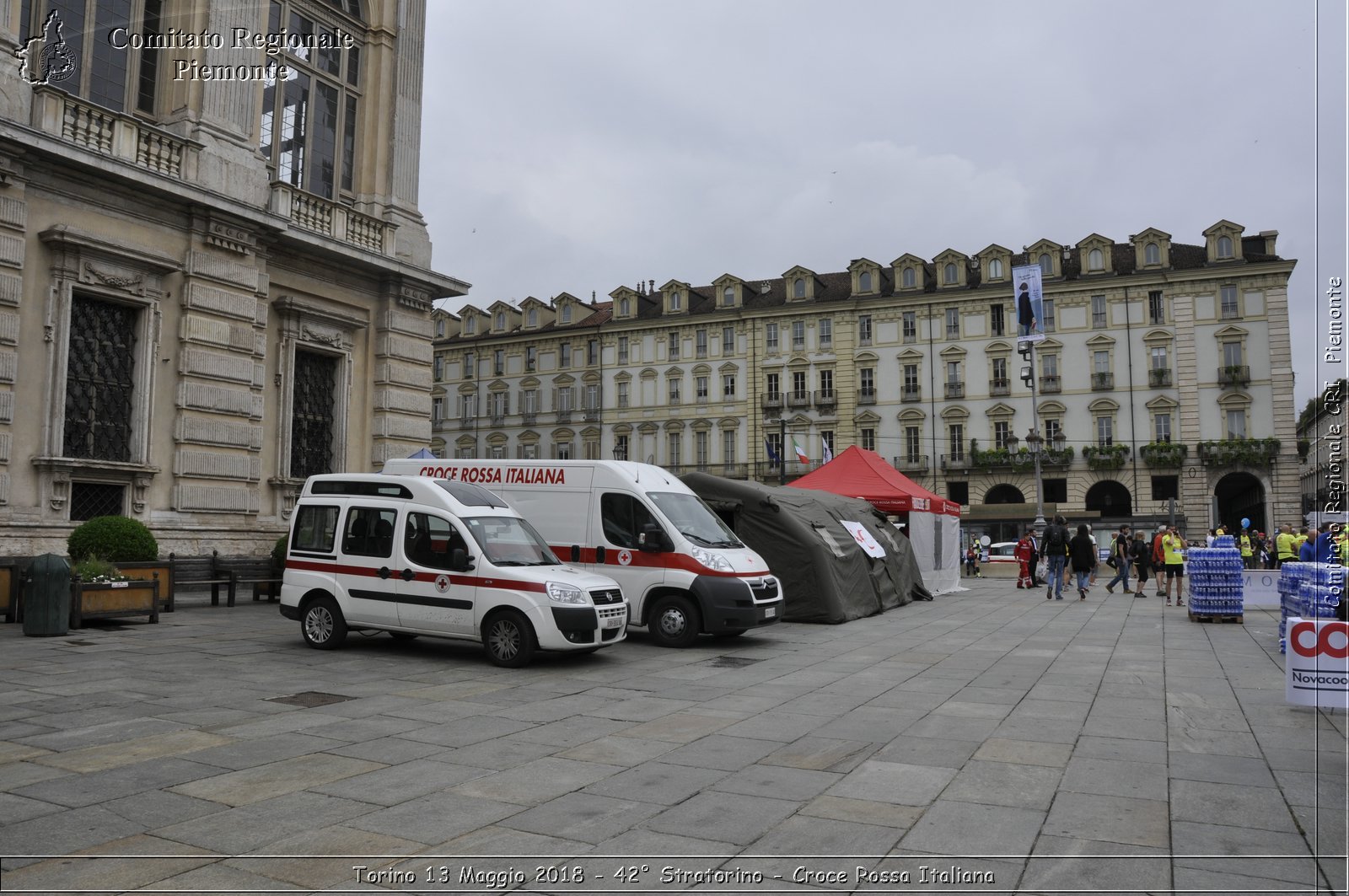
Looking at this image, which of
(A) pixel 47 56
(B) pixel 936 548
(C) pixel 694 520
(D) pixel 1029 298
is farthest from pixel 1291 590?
(D) pixel 1029 298

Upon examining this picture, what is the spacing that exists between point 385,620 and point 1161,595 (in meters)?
19.4

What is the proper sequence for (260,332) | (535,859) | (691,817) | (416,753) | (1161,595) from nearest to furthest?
(535,859)
(691,817)
(416,753)
(260,332)
(1161,595)

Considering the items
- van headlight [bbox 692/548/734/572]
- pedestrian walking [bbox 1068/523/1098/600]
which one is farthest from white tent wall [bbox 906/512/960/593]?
van headlight [bbox 692/548/734/572]

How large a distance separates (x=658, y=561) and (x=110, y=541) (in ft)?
28.3

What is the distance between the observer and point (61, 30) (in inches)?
691

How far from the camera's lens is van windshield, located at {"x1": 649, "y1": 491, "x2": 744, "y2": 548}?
1379 centimetres

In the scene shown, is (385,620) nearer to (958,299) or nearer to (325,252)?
(325,252)

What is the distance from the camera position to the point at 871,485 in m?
24.3

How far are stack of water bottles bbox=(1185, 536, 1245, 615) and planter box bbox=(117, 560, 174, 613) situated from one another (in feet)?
56.5

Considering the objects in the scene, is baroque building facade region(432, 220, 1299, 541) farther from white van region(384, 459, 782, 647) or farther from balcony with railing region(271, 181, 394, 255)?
white van region(384, 459, 782, 647)

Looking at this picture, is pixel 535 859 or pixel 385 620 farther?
pixel 385 620

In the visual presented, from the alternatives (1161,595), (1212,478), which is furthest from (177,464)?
(1212,478)

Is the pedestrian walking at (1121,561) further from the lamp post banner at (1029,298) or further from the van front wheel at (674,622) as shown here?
the van front wheel at (674,622)

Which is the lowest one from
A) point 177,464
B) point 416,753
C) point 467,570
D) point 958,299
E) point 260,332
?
point 416,753
